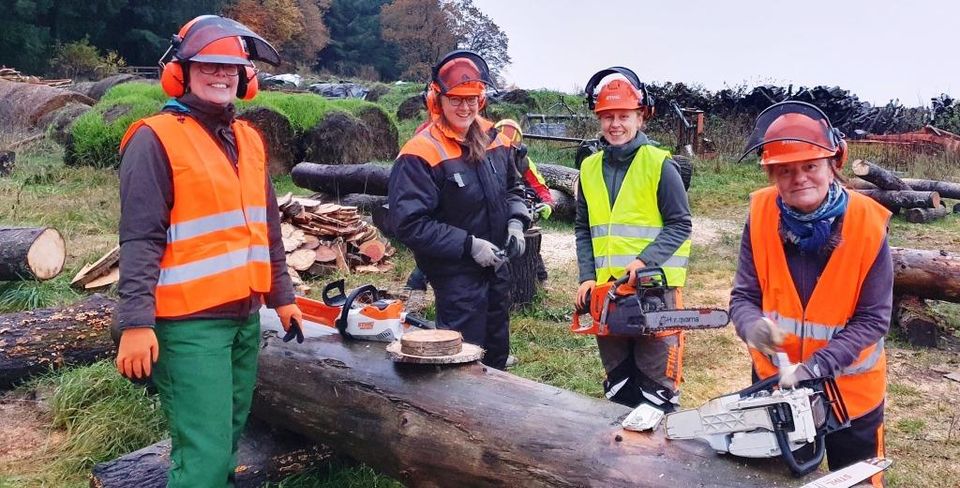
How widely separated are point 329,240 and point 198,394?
5.44 m

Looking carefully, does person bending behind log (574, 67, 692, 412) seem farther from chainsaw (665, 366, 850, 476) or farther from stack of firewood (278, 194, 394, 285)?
stack of firewood (278, 194, 394, 285)

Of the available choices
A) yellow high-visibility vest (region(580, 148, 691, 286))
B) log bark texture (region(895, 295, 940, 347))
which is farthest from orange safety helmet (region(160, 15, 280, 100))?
log bark texture (region(895, 295, 940, 347))

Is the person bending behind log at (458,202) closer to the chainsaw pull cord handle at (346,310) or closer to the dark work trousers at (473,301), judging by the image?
the dark work trousers at (473,301)

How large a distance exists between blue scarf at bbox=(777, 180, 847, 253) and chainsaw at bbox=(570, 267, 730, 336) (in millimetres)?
681

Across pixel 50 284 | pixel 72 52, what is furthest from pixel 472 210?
pixel 72 52

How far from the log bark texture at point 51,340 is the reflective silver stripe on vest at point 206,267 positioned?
2434 millimetres

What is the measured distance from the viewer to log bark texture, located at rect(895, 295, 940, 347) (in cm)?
548

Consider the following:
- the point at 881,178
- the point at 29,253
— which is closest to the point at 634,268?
the point at 29,253

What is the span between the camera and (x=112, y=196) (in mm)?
9656

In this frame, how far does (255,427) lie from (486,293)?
1275 mm

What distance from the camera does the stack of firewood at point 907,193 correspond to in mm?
10242

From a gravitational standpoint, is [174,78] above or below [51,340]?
above

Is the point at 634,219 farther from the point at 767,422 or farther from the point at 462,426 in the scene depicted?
the point at 767,422

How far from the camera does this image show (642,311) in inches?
120
